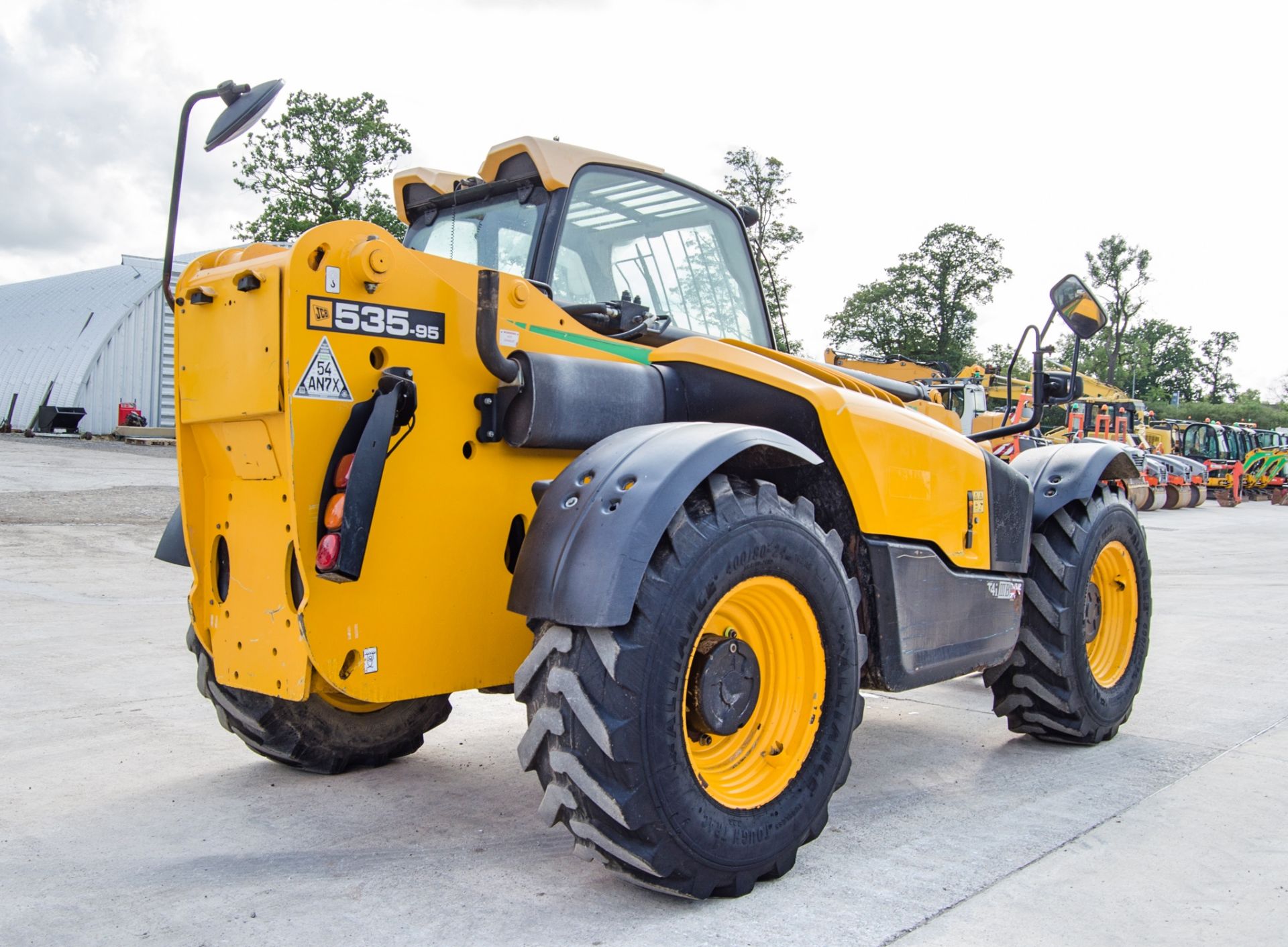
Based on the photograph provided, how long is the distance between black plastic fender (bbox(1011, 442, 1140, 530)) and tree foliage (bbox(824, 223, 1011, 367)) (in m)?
53.1

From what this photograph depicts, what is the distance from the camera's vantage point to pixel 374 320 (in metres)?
3.13

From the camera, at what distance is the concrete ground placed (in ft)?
9.41

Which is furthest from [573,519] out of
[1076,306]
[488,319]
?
[1076,306]

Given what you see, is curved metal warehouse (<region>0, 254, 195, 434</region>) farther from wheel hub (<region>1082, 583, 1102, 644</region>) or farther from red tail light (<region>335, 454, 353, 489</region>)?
red tail light (<region>335, 454, 353, 489</region>)

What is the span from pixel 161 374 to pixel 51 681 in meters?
33.8

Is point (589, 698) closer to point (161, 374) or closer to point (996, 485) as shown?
point (996, 485)

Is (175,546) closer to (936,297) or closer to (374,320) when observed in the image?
(374,320)

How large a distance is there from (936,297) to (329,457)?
2317 inches

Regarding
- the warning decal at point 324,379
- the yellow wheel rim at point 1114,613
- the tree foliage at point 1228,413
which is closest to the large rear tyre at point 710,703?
the warning decal at point 324,379

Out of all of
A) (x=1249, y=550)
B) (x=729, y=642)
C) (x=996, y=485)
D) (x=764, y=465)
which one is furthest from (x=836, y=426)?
(x=1249, y=550)

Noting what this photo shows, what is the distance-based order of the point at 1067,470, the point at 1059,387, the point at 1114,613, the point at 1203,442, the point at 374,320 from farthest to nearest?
1. the point at 1203,442
2. the point at 1114,613
3. the point at 1067,470
4. the point at 1059,387
5. the point at 374,320

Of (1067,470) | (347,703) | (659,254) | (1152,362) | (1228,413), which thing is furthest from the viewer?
(1152,362)

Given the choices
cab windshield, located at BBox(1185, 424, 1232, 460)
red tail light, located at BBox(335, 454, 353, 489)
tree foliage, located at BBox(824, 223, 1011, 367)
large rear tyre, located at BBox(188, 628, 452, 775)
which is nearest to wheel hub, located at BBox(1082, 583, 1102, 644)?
large rear tyre, located at BBox(188, 628, 452, 775)

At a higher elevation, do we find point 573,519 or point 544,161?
point 544,161
